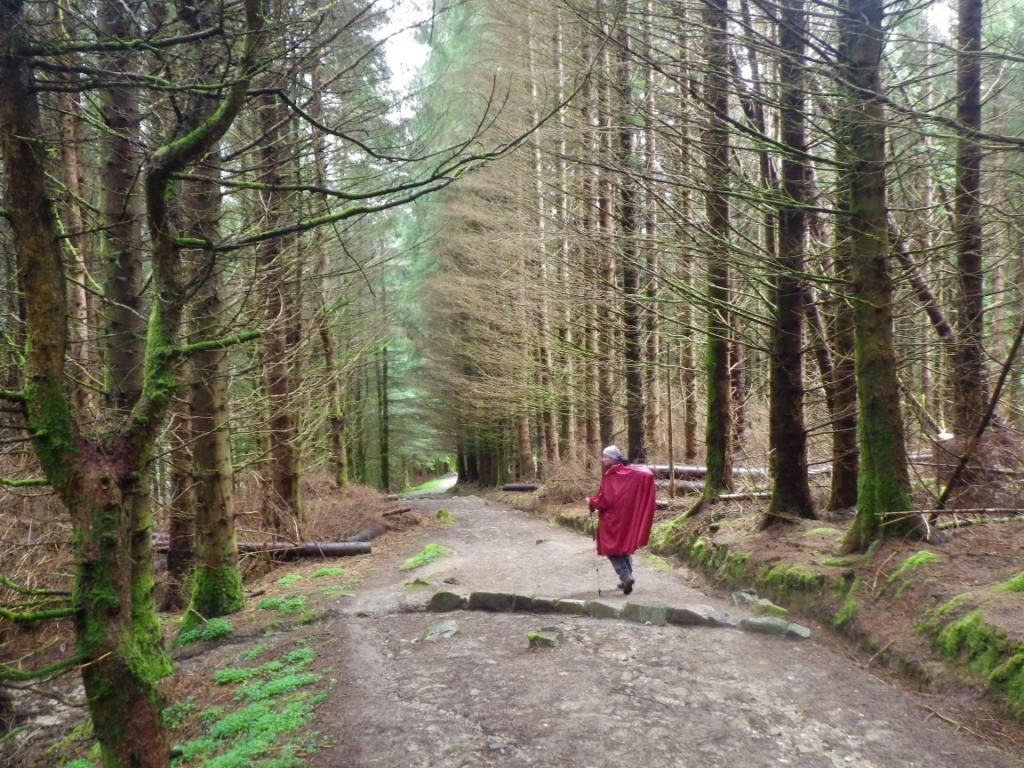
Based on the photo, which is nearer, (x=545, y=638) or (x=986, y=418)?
(x=986, y=418)

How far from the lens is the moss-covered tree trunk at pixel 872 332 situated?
619cm

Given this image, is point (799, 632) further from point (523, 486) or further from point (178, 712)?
point (523, 486)

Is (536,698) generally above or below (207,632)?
above

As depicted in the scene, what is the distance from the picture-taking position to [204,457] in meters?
7.43

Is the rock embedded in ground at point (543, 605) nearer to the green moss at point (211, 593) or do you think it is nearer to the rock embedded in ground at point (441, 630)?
the rock embedded in ground at point (441, 630)

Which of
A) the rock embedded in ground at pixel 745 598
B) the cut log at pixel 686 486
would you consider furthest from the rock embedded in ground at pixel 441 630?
the cut log at pixel 686 486

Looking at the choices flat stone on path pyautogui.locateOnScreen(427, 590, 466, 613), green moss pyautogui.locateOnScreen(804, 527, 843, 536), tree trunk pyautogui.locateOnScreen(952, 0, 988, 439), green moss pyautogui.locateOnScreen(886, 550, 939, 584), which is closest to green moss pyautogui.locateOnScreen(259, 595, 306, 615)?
flat stone on path pyautogui.locateOnScreen(427, 590, 466, 613)

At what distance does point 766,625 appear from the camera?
19.3 ft

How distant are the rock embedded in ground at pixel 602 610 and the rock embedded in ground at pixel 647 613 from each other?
0.10m

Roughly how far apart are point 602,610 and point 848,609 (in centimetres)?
225

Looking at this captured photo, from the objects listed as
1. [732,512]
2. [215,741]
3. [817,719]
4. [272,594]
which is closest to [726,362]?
[732,512]

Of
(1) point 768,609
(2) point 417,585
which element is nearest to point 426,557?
(2) point 417,585

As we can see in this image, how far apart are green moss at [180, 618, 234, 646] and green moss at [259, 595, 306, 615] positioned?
629mm

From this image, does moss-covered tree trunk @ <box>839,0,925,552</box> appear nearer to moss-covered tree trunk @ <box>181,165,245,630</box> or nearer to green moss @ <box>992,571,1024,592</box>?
green moss @ <box>992,571,1024,592</box>
